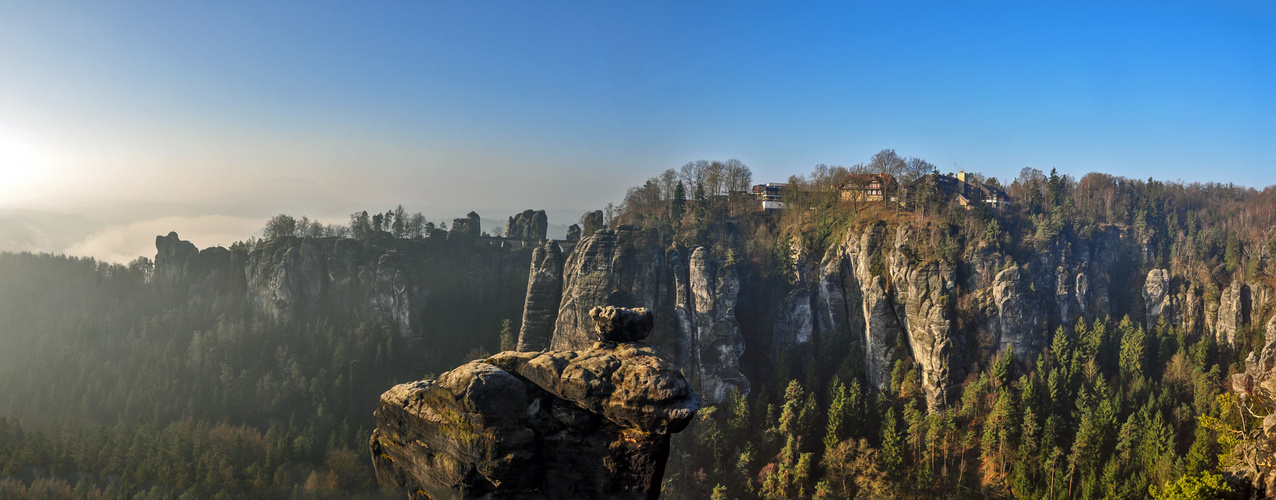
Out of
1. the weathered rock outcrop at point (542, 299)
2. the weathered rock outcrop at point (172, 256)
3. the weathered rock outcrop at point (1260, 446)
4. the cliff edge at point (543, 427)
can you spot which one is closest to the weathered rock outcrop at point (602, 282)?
the weathered rock outcrop at point (542, 299)

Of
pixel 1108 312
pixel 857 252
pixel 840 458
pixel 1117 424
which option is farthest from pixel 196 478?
pixel 1108 312

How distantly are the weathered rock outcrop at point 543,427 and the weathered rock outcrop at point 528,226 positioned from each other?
52.8 meters

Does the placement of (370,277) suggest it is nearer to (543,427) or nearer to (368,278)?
(368,278)

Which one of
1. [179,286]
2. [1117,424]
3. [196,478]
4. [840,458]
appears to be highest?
[179,286]

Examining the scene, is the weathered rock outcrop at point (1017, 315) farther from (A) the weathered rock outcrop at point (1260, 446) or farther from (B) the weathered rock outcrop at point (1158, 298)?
(A) the weathered rock outcrop at point (1260, 446)

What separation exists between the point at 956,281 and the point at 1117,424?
41.5 feet

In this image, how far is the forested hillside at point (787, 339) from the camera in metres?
38.5

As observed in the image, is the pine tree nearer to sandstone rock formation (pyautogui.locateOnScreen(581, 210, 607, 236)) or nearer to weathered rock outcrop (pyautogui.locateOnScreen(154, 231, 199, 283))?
sandstone rock formation (pyautogui.locateOnScreen(581, 210, 607, 236))

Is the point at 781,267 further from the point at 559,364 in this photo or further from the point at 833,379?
the point at 559,364

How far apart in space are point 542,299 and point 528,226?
1519 centimetres

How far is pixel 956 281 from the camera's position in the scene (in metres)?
46.0

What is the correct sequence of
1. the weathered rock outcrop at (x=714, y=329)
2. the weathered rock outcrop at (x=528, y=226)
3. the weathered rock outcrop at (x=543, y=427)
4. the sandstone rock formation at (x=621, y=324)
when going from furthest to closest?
the weathered rock outcrop at (x=528, y=226)
the weathered rock outcrop at (x=714, y=329)
the sandstone rock formation at (x=621, y=324)
the weathered rock outcrop at (x=543, y=427)

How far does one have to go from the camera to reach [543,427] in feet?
35.0

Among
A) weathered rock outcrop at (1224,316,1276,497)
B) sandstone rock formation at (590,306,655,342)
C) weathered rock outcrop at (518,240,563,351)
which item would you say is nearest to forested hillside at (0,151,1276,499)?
weathered rock outcrop at (518,240,563,351)
